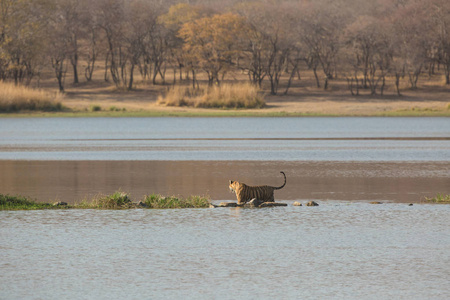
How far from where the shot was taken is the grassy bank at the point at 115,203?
13562mm

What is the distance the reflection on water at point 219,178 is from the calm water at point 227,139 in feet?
6.36

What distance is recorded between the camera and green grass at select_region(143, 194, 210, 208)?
13719mm

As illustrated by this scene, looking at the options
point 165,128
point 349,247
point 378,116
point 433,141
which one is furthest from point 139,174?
point 378,116

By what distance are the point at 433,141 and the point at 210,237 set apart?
21.5m

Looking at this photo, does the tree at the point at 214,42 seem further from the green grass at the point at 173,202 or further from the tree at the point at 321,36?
the green grass at the point at 173,202

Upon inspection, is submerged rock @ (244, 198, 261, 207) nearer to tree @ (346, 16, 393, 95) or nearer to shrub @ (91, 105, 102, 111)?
shrub @ (91, 105, 102, 111)

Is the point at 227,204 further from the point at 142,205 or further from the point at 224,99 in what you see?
the point at 224,99

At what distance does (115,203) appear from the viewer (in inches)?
538

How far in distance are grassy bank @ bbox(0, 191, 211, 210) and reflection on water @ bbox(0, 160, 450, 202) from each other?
113 centimetres

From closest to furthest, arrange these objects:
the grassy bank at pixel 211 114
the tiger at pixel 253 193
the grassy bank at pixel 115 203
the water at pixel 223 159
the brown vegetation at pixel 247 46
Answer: the grassy bank at pixel 115 203 < the tiger at pixel 253 193 < the water at pixel 223 159 < the grassy bank at pixel 211 114 < the brown vegetation at pixel 247 46

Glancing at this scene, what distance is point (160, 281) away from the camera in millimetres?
8367

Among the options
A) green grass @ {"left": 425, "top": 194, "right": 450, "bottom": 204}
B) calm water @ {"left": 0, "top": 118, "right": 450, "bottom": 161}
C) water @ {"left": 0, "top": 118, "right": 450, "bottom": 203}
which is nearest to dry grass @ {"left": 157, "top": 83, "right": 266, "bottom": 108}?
calm water @ {"left": 0, "top": 118, "right": 450, "bottom": 161}

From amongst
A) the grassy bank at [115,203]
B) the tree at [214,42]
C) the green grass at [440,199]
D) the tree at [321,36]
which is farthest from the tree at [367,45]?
the grassy bank at [115,203]

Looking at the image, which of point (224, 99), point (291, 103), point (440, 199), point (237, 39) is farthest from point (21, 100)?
point (440, 199)
